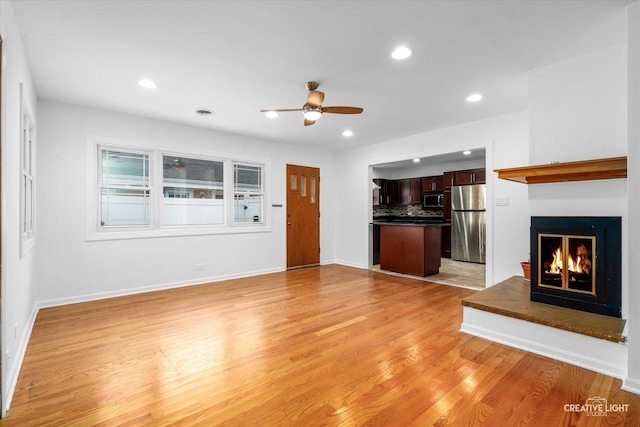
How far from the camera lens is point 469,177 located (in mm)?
7051

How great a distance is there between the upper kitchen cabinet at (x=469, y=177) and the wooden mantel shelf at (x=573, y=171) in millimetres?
4269

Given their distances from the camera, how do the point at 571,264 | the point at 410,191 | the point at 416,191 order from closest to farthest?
the point at 571,264 < the point at 416,191 < the point at 410,191

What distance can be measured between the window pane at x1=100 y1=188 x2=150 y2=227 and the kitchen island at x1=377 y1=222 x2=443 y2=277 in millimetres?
4110

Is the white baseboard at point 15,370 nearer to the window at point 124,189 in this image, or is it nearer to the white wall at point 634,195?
the window at point 124,189

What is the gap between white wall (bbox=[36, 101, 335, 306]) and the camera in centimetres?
374

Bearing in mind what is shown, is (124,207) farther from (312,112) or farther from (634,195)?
(634,195)

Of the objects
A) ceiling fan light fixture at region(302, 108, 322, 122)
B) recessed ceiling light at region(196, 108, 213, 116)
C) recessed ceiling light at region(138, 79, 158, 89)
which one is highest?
recessed ceiling light at region(138, 79, 158, 89)

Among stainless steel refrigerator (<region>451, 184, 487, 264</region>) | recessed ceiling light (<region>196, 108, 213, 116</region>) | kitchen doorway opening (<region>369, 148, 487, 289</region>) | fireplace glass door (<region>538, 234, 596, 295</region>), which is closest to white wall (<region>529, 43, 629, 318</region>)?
fireplace glass door (<region>538, 234, 596, 295</region>)

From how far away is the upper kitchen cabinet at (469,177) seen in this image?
22.4 ft

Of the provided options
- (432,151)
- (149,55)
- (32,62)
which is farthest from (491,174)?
(32,62)

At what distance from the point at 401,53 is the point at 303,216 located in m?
4.16

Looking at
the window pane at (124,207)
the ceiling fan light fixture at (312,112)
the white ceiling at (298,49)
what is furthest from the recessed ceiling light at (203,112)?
the ceiling fan light fixture at (312,112)

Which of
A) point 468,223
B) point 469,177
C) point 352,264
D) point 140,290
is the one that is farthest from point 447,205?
point 140,290

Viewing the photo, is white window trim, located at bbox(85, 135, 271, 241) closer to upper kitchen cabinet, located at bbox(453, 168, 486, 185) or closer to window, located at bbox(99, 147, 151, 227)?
window, located at bbox(99, 147, 151, 227)
